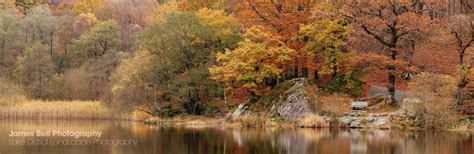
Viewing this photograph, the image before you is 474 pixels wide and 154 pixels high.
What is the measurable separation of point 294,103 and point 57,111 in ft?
55.6

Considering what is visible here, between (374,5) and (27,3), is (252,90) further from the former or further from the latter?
(27,3)

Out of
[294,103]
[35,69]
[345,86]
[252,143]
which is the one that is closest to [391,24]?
[345,86]

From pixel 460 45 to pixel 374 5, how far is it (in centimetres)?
522

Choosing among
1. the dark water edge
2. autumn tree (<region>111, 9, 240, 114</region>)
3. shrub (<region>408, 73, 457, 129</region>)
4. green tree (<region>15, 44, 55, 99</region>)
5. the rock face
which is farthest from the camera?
green tree (<region>15, 44, 55, 99</region>)

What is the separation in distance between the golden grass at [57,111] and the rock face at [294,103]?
13.2 metres

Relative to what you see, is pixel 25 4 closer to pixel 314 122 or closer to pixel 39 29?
pixel 39 29

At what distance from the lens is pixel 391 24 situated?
1614 inches

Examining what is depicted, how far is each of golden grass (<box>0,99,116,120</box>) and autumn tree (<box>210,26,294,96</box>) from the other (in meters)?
9.65

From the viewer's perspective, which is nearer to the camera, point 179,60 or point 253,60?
point 253,60

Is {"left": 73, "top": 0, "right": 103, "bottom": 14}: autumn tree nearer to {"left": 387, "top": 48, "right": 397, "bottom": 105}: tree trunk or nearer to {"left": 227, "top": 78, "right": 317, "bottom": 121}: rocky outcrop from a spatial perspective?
{"left": 227, "top": 78, "right": 317, "bottom": 121}: rocky outcrop

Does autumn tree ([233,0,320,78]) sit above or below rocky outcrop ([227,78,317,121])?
above

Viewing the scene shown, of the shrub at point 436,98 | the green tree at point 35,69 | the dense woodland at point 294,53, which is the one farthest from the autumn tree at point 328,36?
the green tree at point 35,69

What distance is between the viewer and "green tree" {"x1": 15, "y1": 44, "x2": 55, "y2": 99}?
194ft

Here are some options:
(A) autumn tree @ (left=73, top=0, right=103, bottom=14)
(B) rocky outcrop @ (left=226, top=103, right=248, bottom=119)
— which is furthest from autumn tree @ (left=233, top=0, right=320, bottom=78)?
(A) autumn tree @ (left=73, top=0, right=103, bottom=14)
